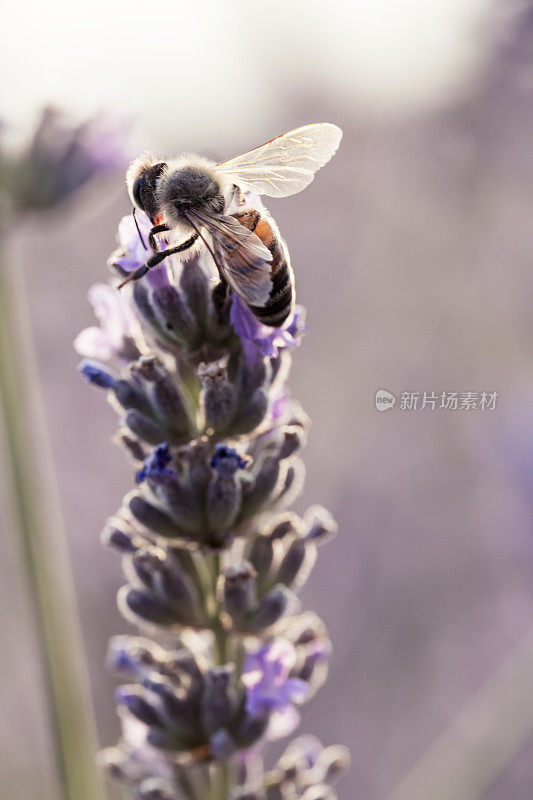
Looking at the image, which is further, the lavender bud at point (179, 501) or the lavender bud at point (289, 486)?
the lavender bud at point (289, 486)

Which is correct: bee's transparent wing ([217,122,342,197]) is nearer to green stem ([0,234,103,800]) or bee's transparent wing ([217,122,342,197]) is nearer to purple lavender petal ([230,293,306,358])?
purple lavender petal ([230,293,306,358])

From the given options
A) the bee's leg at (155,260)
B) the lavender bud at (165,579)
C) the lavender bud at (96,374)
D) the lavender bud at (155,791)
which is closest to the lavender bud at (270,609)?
the lavender bud at (165,579)

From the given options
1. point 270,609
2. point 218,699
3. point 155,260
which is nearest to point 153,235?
point 155,260

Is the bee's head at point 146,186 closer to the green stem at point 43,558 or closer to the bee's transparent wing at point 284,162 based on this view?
the bee's transparent wing at point 284,162

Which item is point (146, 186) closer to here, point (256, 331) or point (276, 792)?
point (256, 331)

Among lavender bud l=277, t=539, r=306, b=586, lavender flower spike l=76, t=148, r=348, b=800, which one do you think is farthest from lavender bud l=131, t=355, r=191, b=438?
lavender bud l=277, t=539, r=306, b=586

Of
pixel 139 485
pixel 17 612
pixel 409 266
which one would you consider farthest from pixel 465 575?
pixel 139 485
